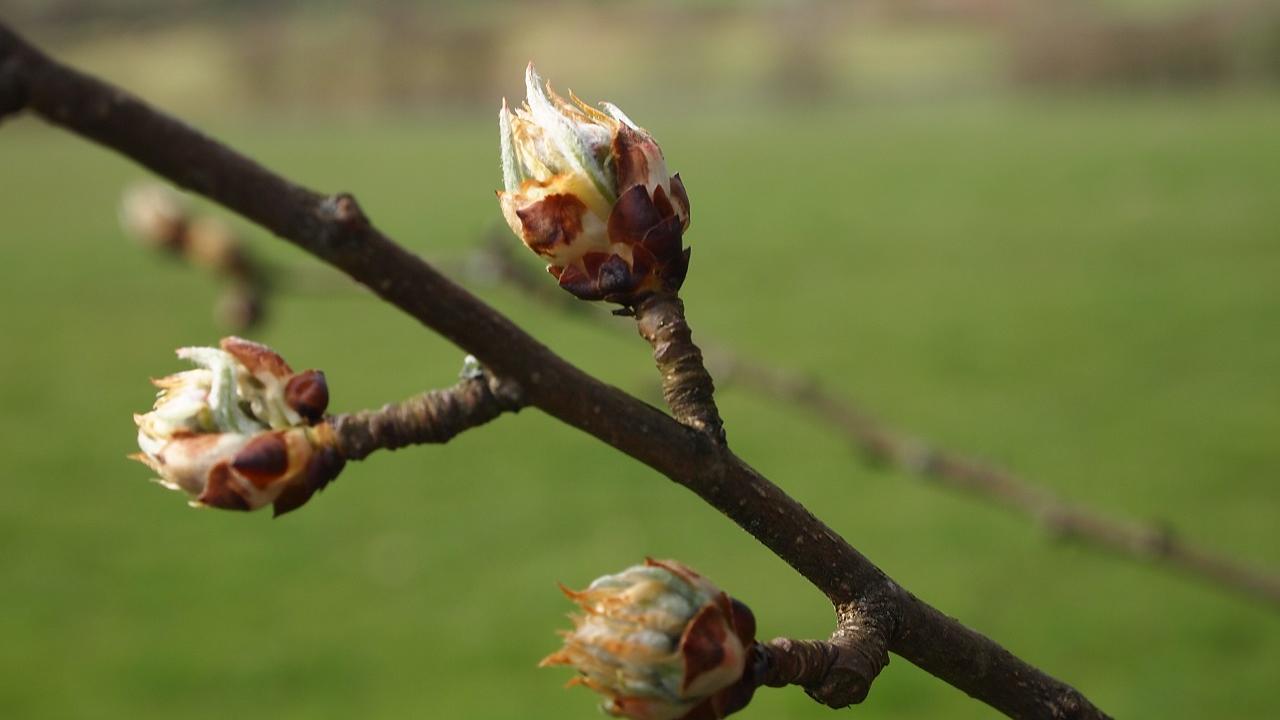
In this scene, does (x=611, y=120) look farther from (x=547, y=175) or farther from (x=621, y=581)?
(x=621, y=581)

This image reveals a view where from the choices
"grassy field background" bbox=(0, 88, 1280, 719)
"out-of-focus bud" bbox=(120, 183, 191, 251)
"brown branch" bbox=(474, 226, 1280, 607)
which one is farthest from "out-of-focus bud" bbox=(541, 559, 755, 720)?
"out-of-focus bud" bbox=(120, 183, 191, 251)

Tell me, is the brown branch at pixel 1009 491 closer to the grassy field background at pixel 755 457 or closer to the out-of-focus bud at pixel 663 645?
the grassy field background at pixel 755 457

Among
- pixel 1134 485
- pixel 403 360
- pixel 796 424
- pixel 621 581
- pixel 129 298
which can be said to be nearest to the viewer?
pixel 621 581

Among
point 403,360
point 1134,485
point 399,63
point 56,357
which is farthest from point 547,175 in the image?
point 399,63

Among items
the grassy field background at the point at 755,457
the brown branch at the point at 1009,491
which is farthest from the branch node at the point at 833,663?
the brown branch at the point at 1009,491

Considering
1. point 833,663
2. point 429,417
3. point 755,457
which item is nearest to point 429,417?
point 429,417

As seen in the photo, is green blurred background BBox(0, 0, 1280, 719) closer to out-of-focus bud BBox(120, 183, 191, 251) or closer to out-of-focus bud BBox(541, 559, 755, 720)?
out-of-focus bud BBox(120, 183, 191, 251)

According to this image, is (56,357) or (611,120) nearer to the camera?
(611,120)
